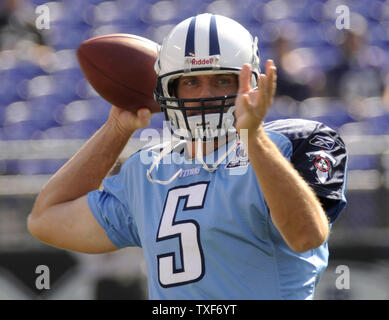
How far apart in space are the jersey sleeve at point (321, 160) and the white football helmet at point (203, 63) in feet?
0.68

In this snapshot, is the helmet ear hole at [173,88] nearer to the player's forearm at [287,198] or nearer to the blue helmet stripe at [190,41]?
the blue helmet stripe at [190,41]

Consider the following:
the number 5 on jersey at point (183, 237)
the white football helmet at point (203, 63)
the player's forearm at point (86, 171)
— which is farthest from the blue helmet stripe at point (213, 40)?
the player's forearm at point (86, 171)

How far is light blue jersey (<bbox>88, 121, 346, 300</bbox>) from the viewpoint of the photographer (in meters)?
1.99

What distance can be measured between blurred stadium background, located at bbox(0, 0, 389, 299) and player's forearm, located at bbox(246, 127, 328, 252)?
8.11 feet

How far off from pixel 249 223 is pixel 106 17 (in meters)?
4.80

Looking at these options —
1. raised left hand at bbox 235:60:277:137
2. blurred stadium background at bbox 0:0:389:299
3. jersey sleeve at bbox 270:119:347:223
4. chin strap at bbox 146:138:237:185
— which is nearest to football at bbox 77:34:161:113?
chin strap at bbox 146:138:237:185

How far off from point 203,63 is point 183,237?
1.83 feet

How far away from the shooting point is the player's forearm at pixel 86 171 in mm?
2525

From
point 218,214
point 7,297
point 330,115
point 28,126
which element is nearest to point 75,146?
point 7,297

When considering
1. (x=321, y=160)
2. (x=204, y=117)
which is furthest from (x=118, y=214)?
(x=321, y=160)

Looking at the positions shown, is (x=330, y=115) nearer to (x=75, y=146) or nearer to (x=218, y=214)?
(x=75, y=146)

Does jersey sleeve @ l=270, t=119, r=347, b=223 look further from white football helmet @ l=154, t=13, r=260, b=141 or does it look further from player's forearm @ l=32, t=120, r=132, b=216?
player's forearm @ l=32, t=120, r=132, b=216

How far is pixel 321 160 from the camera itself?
1998 mm
